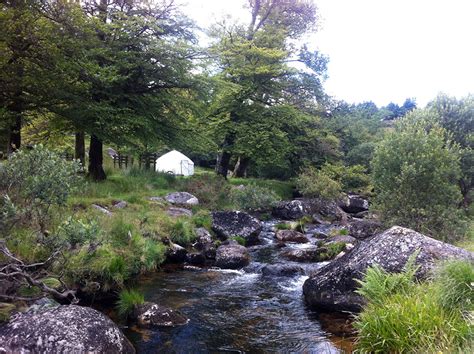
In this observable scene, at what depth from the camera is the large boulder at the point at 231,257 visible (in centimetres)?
1380

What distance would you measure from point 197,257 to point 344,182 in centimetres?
2254

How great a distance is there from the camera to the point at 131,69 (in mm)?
18328

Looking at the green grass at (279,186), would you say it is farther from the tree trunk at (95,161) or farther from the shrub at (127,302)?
the shrub at (127,302)

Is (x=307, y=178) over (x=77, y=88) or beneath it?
beneath

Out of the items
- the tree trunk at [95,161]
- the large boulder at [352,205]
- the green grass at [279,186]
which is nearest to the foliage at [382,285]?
the tree trunk at [95,161]

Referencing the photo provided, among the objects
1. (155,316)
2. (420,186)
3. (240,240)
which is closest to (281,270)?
(240,240)

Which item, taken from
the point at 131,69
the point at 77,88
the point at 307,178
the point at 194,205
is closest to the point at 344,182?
the point at 307,178

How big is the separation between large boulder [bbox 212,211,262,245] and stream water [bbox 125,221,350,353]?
3614 millimetres

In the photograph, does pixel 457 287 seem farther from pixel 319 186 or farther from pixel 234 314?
pixel 319 186

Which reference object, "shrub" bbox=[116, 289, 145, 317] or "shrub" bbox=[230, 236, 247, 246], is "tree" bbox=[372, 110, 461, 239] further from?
"shrub" bbox=[116, 289, 145, 317]

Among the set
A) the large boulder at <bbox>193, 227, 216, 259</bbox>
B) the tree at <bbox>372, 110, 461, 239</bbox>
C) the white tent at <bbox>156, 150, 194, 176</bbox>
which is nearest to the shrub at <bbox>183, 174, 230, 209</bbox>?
the large boulder at <bbox>193, 227, 216, 259</bbox>

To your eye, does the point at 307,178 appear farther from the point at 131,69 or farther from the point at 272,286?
the point at 272,286

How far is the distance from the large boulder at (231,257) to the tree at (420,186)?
642 centimetres

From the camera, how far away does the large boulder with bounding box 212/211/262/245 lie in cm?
1766
